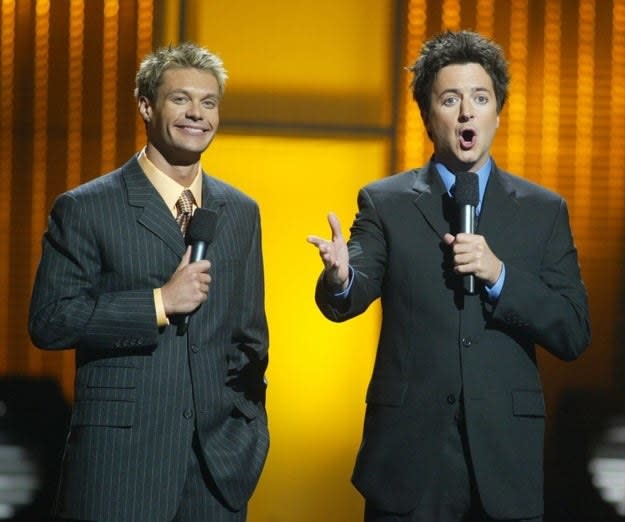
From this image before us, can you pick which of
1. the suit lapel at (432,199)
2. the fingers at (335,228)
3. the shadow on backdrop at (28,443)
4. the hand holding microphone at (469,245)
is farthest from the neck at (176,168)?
the shadow on backdrop at (28,443)

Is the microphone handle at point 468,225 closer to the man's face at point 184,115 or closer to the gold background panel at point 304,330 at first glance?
the man's face at point 184,115

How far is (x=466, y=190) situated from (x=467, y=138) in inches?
8.8

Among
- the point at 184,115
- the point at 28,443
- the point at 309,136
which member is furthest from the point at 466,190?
the point at 28,443

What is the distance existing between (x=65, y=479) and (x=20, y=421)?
151 cm

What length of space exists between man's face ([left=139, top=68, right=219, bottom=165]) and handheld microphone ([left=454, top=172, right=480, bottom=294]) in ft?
2.08

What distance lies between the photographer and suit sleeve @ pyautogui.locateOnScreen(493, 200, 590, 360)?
8.70 feet

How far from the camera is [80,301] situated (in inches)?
107

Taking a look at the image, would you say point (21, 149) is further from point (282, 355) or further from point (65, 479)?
point (65, 479)

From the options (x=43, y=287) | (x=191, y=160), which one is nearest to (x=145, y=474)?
(x=43, y=287)

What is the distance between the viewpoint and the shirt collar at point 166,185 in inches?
113

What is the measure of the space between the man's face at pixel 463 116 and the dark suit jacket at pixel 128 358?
2.07 feet

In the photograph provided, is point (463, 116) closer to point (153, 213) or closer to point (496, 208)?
point (496, 208)

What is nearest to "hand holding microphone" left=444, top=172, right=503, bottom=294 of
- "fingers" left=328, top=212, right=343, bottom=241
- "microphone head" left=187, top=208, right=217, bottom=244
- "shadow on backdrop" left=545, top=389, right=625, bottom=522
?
"fingers" left=328, top=212, right=343, bottom=241

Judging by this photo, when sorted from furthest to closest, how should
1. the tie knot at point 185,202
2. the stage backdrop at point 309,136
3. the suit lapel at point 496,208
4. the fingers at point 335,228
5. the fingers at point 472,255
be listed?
the stage backdrop at point 309,136, the tie knot at point 185,202, the suit lapel at point 496,208, the fingers at point 335,228, the fingers at point 472,255
